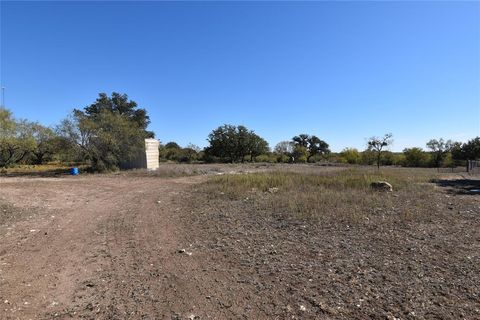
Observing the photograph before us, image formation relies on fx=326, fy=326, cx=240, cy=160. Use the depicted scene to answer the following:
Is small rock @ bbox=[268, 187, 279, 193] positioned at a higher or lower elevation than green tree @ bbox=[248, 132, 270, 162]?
lower

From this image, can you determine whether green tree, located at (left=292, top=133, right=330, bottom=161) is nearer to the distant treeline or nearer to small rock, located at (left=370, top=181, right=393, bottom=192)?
the distant treeline

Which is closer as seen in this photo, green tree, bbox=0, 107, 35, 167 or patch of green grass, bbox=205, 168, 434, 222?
patch of green grass, bbox=205, 168, 434, 222

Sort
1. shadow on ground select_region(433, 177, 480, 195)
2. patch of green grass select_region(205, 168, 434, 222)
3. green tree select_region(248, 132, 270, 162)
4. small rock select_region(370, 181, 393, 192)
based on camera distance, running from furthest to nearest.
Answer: green tree select_region(248, 132, 270, 162) → shadow on ground select_region(433, 177, 480, 195) → small rock select_region(370, 181, 393, 192) → patch of green grass select_region(205, 168, 434, 222)

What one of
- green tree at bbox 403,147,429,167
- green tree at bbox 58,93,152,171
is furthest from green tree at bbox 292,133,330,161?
green tree at bbox 58,93,152,171

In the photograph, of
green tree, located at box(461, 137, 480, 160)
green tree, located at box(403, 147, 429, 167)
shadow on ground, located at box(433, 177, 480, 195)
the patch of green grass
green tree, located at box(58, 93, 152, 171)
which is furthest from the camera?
green tree, located at box(403, 147, 429, 167)

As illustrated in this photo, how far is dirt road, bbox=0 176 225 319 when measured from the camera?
3.46m

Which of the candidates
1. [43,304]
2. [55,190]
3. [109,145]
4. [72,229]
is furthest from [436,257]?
[109,145]

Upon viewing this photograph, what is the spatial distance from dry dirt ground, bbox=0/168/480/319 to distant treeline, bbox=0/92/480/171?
14624 mm

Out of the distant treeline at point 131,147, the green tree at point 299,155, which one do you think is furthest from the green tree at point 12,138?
the green tree at point 299,155

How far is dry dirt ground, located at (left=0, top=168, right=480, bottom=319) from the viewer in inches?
134

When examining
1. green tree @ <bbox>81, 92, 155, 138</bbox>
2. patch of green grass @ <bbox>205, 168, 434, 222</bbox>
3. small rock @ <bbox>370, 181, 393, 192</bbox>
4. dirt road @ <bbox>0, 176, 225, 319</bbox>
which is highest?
green tree @ <bbox>81, 92, 155, 138</bbox>

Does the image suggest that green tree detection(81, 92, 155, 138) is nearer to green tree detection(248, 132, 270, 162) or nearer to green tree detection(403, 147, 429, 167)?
green tree detection(248, 132, 270, 162)

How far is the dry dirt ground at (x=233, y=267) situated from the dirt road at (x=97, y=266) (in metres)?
0.02

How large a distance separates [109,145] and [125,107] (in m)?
29.2
